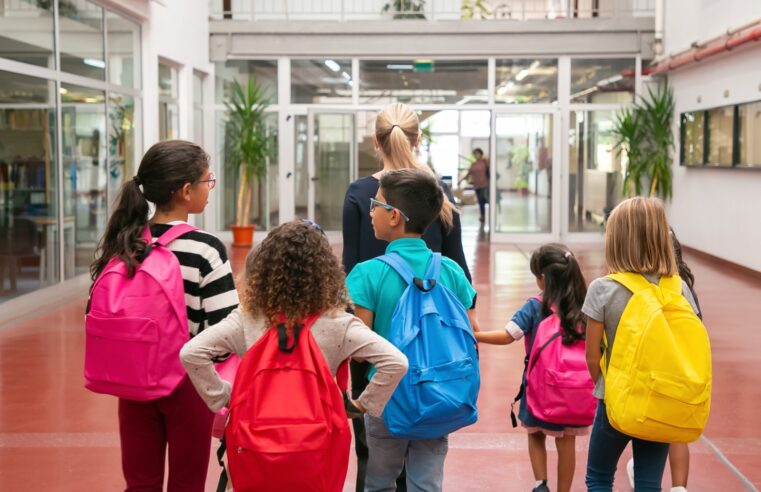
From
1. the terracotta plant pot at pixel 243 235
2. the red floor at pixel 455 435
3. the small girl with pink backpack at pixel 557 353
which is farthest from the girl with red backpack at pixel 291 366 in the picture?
the terracotta plant pot at pixel 243 235

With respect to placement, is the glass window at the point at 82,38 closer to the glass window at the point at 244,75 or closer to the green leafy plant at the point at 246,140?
the green leafy plant at the point at 246,140

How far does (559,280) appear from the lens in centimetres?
354

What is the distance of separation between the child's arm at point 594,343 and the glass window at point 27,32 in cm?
690

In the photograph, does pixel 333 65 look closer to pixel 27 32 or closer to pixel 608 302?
pixel 27 32

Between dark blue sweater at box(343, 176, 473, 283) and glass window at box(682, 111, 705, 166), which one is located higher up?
glass window at box(682, 111, 705, 166)

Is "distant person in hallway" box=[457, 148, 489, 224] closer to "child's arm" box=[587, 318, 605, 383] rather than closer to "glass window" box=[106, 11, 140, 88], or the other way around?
"glass window" box=[106, 11, 140, 88]

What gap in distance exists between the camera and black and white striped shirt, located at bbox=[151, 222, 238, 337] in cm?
268

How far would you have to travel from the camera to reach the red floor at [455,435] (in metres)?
4.18

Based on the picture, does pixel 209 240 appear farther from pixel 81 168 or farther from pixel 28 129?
pixel 81 168

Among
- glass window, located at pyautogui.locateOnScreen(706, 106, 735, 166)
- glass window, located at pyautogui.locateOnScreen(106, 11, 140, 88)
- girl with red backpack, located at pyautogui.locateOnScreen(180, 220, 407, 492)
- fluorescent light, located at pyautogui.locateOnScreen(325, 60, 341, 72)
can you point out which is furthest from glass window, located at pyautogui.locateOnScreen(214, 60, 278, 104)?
girl with red backpack, located at pyautogui.locateOnScreen(180, 220, 407, 492)

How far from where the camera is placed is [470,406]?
8.66ft

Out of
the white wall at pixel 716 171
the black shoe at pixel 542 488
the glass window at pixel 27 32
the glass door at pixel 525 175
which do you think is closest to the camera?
the black shoe at pixel 542 488

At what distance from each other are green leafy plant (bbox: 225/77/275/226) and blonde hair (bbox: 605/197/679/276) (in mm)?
12756

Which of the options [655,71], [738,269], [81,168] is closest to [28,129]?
[81,168]
